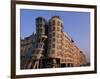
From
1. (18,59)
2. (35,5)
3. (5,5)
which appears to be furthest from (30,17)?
(18,59)

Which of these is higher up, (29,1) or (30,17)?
(29,1)

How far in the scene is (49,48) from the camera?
2.01 m

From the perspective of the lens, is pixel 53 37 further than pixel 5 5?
Yes

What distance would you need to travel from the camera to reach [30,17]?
6.47ft

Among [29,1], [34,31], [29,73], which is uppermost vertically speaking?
[29,1]

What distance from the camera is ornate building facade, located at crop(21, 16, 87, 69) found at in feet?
6.43

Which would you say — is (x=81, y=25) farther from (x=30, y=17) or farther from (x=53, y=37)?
(x=30, y=17)

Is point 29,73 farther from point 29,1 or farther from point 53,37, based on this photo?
point 29,1

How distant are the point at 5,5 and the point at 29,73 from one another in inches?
26.0

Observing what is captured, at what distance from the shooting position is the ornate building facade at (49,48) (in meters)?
1.96

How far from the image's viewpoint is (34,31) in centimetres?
198

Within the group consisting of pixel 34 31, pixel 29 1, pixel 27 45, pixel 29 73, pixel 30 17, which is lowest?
pixel 29 73

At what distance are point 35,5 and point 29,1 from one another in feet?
0.22

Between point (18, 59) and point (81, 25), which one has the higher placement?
point (81, 25)
